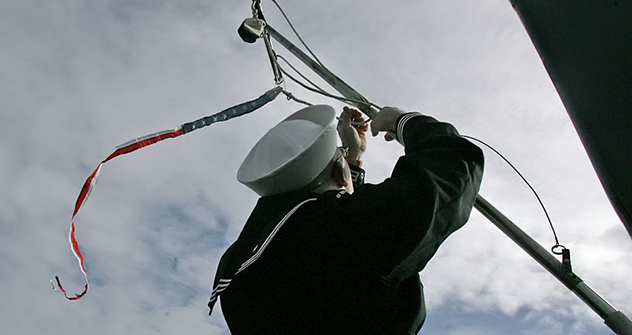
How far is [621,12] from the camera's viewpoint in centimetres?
61

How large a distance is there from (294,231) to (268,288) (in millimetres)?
337

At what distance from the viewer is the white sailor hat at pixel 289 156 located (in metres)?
2.71

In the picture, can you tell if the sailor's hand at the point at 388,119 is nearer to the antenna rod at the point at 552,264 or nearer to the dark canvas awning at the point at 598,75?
the antenna rod at the point at 552,264

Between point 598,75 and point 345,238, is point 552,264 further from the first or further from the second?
point 598,75

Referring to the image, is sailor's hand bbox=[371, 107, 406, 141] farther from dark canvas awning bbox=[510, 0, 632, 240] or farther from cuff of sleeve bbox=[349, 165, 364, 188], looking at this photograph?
dark canvas awning bbox=[510, 0, 632, 240]

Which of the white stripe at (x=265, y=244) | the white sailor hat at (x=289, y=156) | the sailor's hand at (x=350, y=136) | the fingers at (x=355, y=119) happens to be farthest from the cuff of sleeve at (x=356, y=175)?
the white stripe at (x=265, y=244)

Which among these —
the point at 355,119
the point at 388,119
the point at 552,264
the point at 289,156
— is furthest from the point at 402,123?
the point at 552,264

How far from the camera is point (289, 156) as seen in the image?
276 cm

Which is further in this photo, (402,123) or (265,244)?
(402,123)

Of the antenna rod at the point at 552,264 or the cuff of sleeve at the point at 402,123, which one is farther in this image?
the antenna rod at the point at 552,264

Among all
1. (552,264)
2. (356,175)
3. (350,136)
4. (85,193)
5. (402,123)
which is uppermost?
(552,264)

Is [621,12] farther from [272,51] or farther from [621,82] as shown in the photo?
[272,51]

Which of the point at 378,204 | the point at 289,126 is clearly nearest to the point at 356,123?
the point at 289,126

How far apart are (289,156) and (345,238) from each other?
2.46 ft
